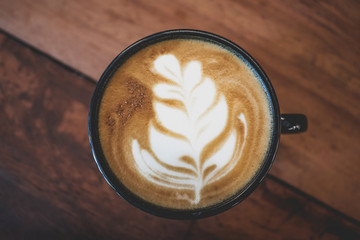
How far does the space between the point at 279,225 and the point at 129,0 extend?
2.88ft

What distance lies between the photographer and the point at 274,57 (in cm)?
82

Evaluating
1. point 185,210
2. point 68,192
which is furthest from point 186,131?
point 68,192

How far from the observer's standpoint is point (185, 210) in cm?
64

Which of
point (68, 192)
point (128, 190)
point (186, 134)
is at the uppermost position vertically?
point (186, 134)

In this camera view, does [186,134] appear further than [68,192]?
No

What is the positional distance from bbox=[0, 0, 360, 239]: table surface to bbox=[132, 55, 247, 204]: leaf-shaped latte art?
0.24 m

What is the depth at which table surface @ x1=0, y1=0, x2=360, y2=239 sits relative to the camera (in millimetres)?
815

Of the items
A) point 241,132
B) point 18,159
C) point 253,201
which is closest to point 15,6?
point 18,159

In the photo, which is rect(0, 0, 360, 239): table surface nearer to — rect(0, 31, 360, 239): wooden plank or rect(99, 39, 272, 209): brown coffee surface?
rect(0, 31, 360, 239): wooden plank

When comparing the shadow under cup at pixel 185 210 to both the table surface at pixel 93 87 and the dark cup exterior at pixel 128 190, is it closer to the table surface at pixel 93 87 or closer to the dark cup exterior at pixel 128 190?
the dark cup exterior at pixel 128 190

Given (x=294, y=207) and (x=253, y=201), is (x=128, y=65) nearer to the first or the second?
(x=253, y=201)

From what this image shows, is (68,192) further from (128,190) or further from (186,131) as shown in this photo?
(186,131)

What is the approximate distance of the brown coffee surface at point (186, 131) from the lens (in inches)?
25.4

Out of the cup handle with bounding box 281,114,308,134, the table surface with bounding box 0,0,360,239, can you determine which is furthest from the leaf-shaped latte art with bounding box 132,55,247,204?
the table surface with bounding box 0,0,360,239
